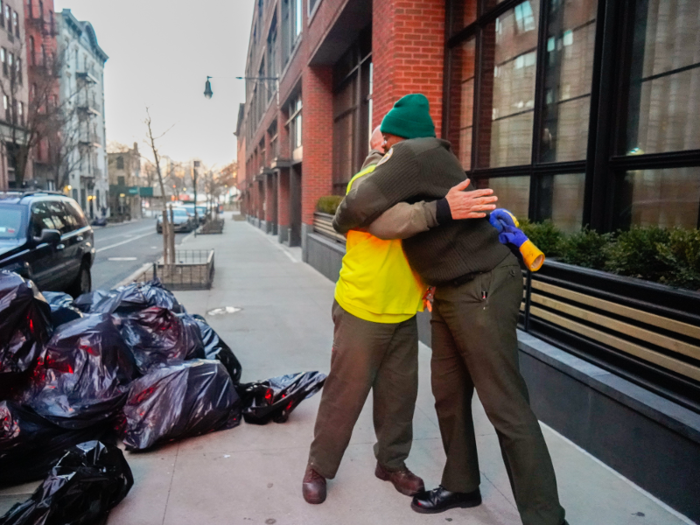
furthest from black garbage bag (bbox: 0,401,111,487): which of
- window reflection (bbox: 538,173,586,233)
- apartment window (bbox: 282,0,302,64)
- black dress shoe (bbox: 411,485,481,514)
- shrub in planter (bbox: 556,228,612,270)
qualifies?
apartment window (bbox: 282,0,302,64)

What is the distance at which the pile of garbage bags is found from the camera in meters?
2.74

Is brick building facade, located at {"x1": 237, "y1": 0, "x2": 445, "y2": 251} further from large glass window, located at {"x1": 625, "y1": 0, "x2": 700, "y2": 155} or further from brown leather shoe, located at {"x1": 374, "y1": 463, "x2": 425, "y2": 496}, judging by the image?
brown leather shoe, located at {"x1": 374, "y1": 463, "x2": 425, "y2": 496}

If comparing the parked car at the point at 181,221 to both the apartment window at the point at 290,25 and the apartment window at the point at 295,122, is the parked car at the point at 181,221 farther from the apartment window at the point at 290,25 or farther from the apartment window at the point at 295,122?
the apartment window at the point at 290,25

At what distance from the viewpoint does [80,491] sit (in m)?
2.48

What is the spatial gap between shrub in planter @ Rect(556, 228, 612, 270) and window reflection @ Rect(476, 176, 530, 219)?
1.33 m

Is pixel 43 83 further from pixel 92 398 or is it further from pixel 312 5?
pixel 92 398

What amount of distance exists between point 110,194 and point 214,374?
71799 mm

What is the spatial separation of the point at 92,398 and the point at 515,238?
106 inches

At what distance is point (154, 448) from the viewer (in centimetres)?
346

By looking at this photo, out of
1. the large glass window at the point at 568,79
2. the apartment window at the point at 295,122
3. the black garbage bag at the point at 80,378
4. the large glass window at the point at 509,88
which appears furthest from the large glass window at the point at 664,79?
the apartment window at the point at 295,122

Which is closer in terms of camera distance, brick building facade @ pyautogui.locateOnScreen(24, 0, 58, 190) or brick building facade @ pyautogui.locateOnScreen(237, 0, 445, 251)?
brick building facade @ pyautogui.locateOnScreen(237, 0, 445, 251)

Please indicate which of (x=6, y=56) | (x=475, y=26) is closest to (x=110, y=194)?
(x=6, y=56)

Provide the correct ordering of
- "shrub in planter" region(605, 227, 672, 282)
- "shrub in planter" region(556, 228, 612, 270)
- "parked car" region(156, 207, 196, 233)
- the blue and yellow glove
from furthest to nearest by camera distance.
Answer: "parked car" region(156, 207, 196, 233) → "shrub in planter" region(556, 228, 612, 270) → "shrub in planter" region(605, 227, 672, 282) → the blue and yellow glove

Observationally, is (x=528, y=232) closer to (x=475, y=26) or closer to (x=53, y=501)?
(x=475, y=26)
